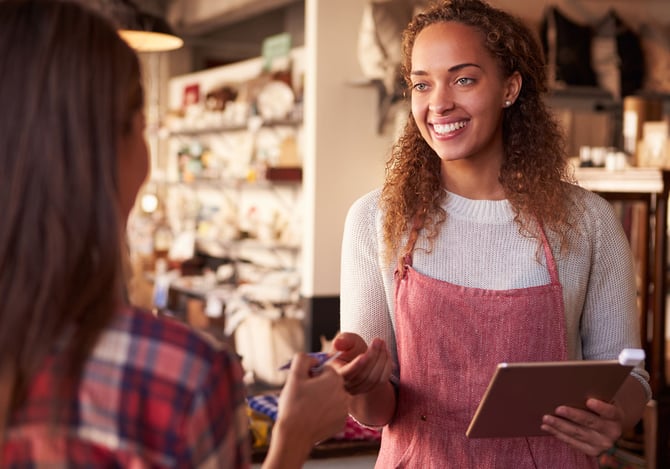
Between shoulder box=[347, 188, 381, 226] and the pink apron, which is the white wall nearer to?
shoulder box=[347, 188, 381, 226]

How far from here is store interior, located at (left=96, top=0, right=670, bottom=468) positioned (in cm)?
457

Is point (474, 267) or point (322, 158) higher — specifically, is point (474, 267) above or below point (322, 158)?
below

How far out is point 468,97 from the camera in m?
1.98

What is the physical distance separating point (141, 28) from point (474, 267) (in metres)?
2.72

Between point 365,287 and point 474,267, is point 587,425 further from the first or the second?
point 365,287

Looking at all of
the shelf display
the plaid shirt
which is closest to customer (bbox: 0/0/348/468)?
the plaid shirt

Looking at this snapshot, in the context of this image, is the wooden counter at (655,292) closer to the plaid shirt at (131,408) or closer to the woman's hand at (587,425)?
the woman's hand at (587,425)

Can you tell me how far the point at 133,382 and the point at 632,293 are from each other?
135cm

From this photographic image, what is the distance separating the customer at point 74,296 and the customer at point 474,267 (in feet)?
2.66

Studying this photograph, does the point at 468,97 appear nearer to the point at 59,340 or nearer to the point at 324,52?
the point at 59,340

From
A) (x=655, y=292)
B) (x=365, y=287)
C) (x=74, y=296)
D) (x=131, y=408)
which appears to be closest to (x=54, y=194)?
(x=74, y=296)

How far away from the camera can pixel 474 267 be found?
6.45 ft

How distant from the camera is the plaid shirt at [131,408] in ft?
3.22

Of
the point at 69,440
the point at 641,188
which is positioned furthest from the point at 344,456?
the point at 641,188
